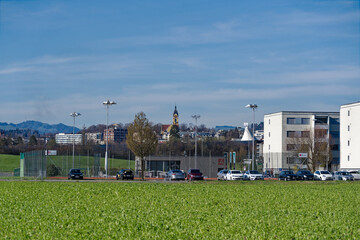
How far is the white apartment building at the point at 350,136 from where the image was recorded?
296ft

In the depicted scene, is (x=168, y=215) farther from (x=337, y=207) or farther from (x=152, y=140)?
(x=152, y=140)

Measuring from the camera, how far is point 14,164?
108m

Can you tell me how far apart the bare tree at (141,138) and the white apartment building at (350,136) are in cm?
4035

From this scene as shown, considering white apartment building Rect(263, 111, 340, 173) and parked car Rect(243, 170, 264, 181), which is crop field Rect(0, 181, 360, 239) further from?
white apartment building Rect(263, 111, 340, 173)

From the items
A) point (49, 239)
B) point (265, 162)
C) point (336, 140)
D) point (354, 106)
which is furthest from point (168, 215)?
point (336, 140)

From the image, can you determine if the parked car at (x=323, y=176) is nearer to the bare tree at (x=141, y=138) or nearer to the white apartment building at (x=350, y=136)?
the bare tree at (x=141, y=138)

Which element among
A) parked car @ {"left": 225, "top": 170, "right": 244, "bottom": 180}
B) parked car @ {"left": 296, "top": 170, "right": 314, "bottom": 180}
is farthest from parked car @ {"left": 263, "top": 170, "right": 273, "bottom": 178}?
parked car @ {"left": 225, "top": 170, "right": 244, "bottom": 180}

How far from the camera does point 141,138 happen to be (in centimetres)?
6612

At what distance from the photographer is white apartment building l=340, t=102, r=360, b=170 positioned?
90.3 metres

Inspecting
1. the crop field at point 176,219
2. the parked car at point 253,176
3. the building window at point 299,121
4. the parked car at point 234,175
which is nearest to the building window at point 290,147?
the building window at point 299,121

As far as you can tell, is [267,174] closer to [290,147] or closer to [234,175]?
[234,175]

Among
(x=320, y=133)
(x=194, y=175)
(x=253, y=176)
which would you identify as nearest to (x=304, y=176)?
(x=253, y=176)

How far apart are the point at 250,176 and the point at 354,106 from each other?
3406 cm

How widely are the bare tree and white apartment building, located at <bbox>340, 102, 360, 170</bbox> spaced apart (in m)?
40.4
